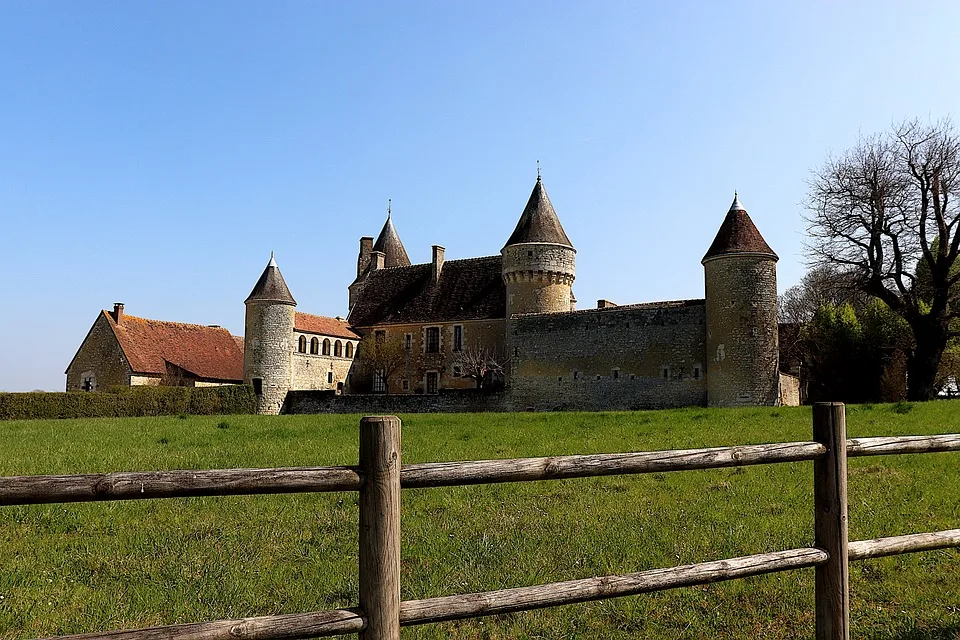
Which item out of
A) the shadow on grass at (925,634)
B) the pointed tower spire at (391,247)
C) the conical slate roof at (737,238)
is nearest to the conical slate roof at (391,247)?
the pointed tower spire at (391,247)

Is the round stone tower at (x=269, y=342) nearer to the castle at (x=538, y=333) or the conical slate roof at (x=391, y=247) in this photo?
the castle at (x=538, y=333)

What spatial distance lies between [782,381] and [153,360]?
105ft

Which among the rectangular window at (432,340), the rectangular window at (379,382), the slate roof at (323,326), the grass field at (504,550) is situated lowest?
the grass field at (504,550)

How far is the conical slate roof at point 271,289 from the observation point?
1553 inches

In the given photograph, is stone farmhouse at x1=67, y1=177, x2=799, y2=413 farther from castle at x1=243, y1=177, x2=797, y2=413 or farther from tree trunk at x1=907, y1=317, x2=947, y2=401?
tree trunk at x1=907, y1=317, x2=947, y2=401

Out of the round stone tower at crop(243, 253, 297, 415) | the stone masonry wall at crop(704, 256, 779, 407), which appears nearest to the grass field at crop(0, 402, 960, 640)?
the stone masonry wall at crop(704, 256, 779, 407)

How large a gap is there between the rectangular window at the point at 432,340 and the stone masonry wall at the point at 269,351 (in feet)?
26.1

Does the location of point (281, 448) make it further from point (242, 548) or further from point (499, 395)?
point (499, 395)

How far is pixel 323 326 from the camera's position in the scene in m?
43.3

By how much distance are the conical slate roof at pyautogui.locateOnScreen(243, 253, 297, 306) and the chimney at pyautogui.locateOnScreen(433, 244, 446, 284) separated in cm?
874

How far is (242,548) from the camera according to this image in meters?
6.11

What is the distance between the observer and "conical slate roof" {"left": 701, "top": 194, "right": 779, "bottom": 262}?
95.3 feet

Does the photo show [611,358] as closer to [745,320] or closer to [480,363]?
[745,320]

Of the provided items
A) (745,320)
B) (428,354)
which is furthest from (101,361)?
(745,320)
